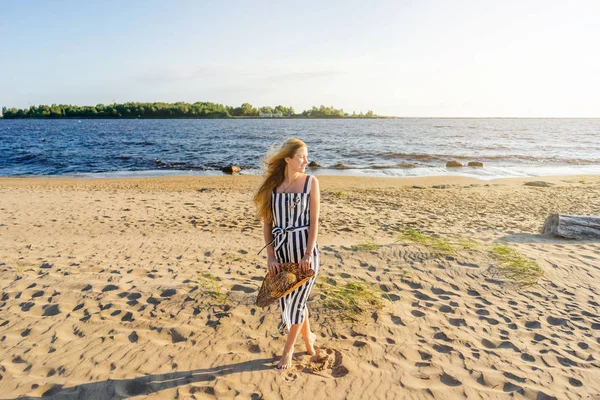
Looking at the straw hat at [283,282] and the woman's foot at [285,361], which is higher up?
the straw hat at [283,282]

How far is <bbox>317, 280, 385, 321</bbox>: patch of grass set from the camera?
4871 millimetres

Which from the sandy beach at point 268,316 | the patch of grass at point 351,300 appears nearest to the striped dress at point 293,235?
the sandy beach at point 268,316

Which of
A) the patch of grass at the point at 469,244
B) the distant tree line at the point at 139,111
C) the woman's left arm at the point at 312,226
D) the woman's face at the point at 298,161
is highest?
the distant tree line at the point at 139,111

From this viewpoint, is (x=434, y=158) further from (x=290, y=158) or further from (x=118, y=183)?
(x=290, y=158)

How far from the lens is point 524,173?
22.7 m

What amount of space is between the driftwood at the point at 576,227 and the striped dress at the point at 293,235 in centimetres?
682

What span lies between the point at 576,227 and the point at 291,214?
23.8 ft

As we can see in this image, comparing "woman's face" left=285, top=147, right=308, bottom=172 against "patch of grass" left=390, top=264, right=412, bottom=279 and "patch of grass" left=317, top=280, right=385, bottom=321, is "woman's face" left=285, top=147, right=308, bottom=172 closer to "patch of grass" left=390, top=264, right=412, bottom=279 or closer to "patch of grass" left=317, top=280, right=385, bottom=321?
"patch of grass" left=317, top=280, right=385, bottom=321

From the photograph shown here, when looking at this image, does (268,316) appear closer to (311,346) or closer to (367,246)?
(311,346)

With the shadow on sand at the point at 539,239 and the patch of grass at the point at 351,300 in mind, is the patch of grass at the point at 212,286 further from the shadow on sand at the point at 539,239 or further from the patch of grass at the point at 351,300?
the shadow on sand at the point at 539,239

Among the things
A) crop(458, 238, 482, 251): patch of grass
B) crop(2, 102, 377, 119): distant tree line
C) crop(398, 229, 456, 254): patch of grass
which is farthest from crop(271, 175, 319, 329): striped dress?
crop(2, 102, 377, 119): distant tree line

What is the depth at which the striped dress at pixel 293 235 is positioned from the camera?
337 cm

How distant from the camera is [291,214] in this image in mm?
3396

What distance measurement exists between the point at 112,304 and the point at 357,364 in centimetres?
312
